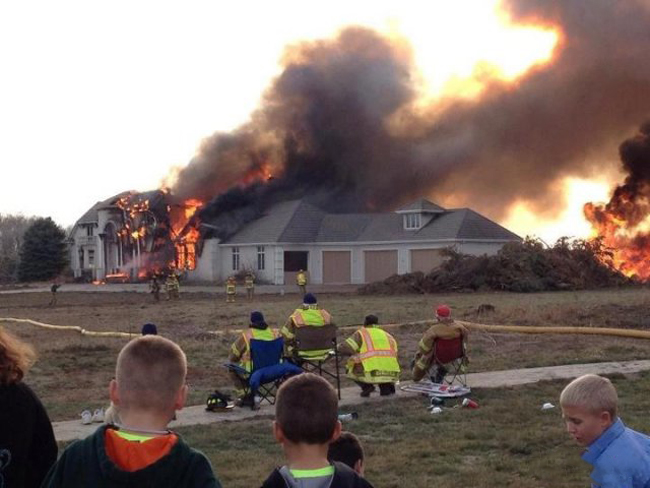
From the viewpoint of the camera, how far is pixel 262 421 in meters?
9.90

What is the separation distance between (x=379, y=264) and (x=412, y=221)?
3.28 meters

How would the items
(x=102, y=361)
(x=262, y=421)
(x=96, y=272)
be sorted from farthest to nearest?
(x=96, y=272)
(x=102, y=361)
(x=262, y=421)

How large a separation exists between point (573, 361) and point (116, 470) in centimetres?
1248

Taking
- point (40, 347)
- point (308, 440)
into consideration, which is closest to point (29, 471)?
point (308, 440)

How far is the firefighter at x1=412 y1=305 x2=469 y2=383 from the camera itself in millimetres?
11406

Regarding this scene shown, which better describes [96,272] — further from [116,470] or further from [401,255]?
[116,470]

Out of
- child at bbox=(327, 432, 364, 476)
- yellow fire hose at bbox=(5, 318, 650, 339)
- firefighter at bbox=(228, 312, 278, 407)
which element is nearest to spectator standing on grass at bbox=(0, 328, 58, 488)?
child at bbox=(327, 432, 364, 476)

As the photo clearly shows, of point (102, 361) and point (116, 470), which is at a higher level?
point (116, 470)

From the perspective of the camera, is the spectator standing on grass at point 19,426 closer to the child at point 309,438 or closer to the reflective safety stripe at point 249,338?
the child at point 309,438

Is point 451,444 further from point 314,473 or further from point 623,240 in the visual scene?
point 623,240

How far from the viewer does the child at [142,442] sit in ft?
9.26

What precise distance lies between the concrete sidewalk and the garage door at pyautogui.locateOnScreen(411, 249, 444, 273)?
109 ft

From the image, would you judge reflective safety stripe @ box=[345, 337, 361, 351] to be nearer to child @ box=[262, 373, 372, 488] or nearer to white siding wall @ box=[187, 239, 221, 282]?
child @ box=[262, 373, 372, 488]

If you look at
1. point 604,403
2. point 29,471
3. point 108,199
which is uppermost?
point 108,199
